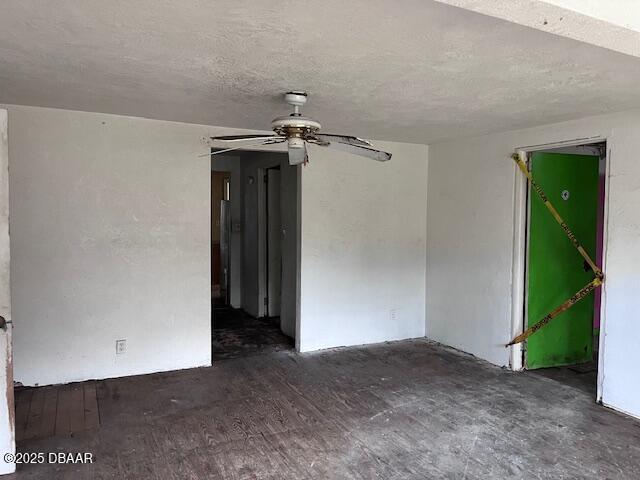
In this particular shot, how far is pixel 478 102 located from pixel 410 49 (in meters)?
1.16

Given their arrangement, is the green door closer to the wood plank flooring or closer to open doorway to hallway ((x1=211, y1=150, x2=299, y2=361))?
open doorway to hallway ((x1=211, y1=150, x2=299, y2=361))

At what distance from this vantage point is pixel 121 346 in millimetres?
3736

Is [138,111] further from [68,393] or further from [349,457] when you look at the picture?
[349,457]

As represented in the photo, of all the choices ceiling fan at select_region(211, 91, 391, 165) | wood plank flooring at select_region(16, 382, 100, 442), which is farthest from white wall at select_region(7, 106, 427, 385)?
ceiling fan at select_region(211, 91, 391, 165)

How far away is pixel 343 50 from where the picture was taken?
2107 millimetres

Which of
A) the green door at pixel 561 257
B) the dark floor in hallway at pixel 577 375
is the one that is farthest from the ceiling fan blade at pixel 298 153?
the dark floor in hallway at pixel 577 375

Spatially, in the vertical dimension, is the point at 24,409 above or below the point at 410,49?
below

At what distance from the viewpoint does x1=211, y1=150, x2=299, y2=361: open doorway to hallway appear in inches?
197

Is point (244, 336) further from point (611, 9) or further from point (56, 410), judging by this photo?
point (611, 9)

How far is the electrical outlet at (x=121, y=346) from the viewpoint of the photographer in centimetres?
373

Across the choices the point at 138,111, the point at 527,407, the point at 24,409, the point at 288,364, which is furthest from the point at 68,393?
the point at 527,407

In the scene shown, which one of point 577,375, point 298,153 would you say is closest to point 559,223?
point 577,375

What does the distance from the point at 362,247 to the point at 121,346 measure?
238 cm

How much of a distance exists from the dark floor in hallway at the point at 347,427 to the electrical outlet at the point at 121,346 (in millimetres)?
221
